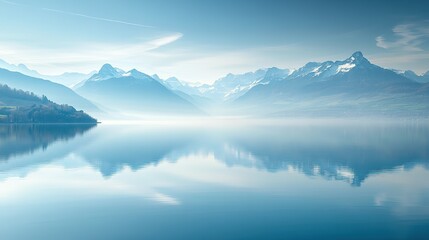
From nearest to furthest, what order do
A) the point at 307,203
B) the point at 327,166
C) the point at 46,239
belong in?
the point at 46,239 < the point at 307,203 < the point at 327,166

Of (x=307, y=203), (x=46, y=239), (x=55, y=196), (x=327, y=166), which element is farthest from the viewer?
(x=327, y=166)

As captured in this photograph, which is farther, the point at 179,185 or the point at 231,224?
the point at 179,185

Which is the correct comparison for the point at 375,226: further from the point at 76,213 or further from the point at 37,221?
the point at 37,221

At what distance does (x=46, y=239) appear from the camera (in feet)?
115

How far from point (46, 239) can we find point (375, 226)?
114ft

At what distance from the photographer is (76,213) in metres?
44.0

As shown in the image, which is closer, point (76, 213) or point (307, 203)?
point (76, 213)

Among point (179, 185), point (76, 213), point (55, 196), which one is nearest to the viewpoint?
point (76, 213)

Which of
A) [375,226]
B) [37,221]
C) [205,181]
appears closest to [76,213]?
[37,221]

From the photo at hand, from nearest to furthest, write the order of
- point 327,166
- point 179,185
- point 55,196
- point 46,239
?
point 46,239 → point 55,196 → point 179,185 → point 327,166

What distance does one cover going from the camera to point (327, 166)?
84.2m

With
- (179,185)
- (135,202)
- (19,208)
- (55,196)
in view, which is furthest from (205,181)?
(19,208)

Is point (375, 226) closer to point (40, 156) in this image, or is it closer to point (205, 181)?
point (205, 181)

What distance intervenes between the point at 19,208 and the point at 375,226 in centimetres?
4435
